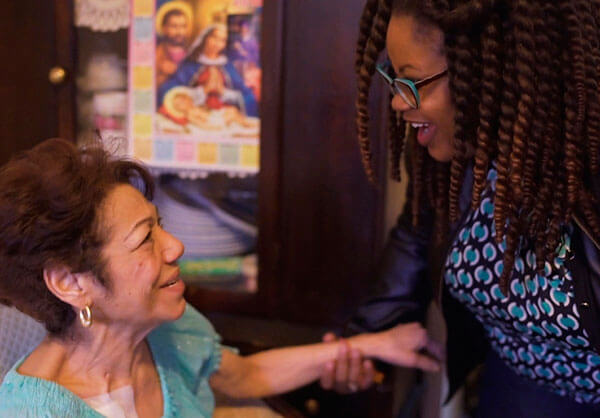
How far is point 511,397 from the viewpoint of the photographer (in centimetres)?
142

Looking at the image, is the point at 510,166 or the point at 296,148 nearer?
the point at 510,166

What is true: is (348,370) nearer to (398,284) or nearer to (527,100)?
(398,284)

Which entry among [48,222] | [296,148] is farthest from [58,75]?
[48,222]

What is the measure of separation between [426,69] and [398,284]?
0.63 meters

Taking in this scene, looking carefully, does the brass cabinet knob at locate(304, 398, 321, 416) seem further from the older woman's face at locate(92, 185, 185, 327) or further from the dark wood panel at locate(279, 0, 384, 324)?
the older woman's face at locate(92, 185, 185, 327)

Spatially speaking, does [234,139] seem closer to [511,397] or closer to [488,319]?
[488,319]

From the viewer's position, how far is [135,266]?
1.14 meters

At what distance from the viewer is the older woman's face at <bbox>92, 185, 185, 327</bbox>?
1.13 m

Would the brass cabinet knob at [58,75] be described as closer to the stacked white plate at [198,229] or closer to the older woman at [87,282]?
the stacked white plate at [198,229]

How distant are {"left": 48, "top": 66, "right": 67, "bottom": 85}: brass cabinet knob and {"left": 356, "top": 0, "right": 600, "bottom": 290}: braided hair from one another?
3.21 feet

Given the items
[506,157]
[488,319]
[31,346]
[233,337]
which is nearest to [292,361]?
[233,337]

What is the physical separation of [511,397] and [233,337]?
0.78 meters

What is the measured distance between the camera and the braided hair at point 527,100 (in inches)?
39.6

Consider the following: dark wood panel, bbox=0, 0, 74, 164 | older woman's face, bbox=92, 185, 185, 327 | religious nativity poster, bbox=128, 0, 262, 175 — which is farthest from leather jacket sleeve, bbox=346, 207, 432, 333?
dark wood panel, bbox=0, 0, 74, 164
